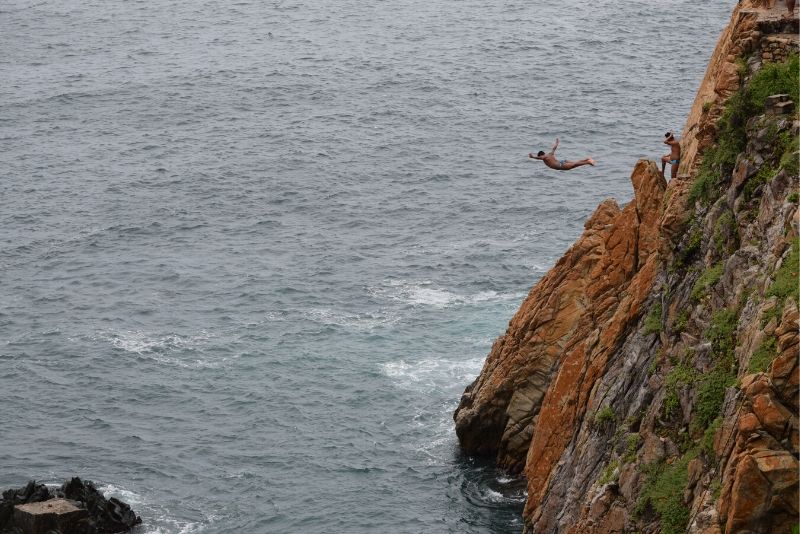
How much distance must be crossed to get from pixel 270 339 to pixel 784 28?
48147mm

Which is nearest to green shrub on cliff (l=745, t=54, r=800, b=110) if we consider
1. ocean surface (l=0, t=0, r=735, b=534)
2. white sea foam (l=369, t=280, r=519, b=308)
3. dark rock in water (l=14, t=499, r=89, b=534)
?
ocean surface (l=0, t=0, r=735, b=534)

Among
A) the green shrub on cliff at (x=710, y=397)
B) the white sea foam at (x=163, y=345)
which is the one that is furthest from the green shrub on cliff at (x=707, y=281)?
the white sea foam at (x=163, y=345)

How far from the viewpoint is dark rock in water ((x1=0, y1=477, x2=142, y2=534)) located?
63156 mm

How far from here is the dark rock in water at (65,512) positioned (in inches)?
2486

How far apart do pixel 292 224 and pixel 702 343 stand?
68.3 m

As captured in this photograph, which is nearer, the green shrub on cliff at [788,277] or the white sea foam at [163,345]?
the green shrub on cliff at [788,277]

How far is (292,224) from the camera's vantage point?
10725 cm

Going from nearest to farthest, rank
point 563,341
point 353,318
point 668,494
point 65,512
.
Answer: point 668,494 → point 65,512 → point 563,341 → point 353,318

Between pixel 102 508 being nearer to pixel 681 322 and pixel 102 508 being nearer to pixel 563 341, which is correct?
pixel 563 341

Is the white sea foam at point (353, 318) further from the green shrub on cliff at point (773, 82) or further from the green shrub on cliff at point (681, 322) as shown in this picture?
the green shrub on cliff at point (773, 82)

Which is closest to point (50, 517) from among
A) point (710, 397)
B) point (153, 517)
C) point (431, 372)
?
point (153, 517)

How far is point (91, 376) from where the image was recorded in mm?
82000

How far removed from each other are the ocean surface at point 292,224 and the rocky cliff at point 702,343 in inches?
547

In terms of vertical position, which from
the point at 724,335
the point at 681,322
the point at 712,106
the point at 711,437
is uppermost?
the point at 712,106
